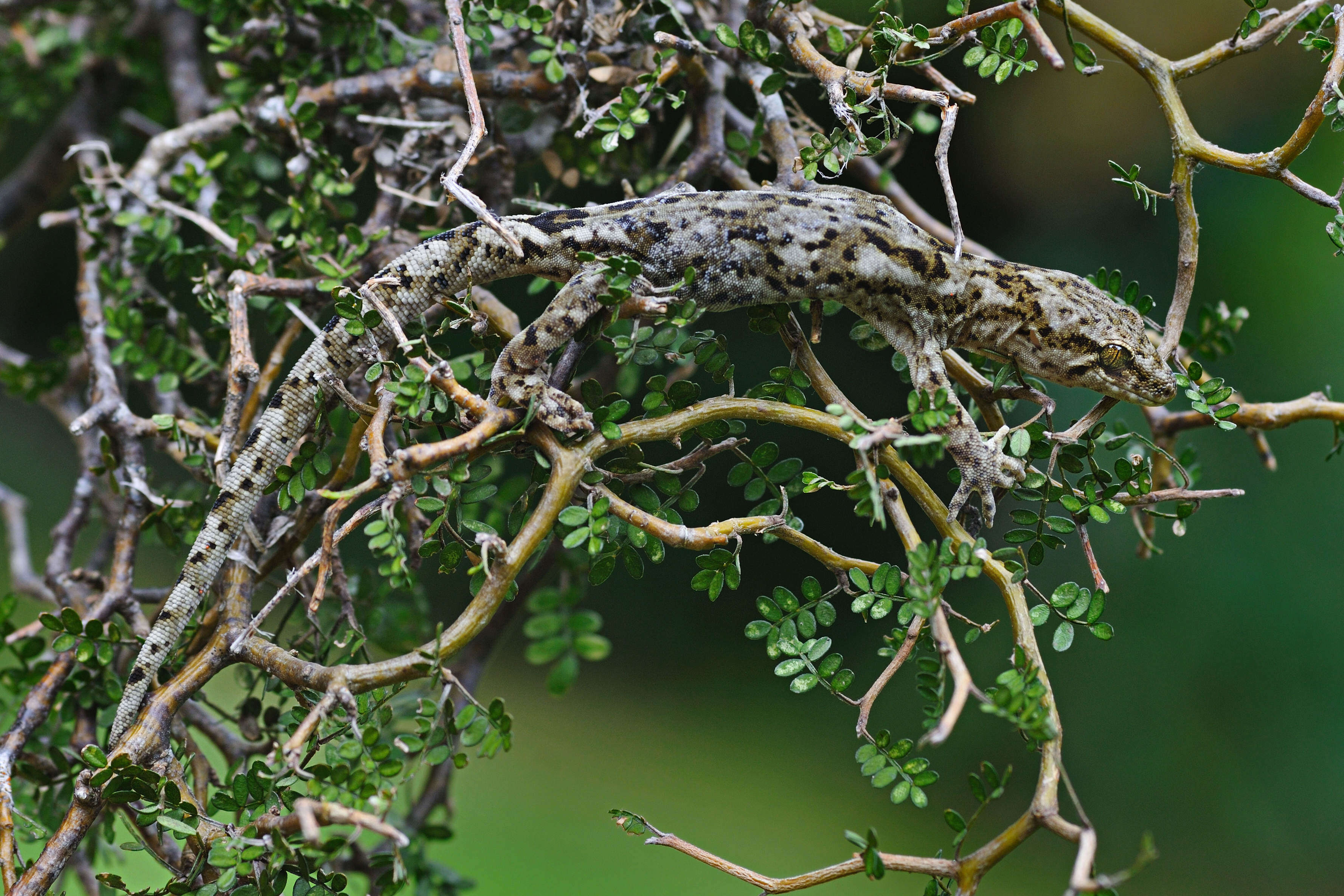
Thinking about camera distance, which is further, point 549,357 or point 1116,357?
point 1116,357

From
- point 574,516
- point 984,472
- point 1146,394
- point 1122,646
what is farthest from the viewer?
point 1122,646

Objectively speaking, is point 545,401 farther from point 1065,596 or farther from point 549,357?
point 1065,596

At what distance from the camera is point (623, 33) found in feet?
4.01

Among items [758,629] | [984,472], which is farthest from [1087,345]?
[758,629]

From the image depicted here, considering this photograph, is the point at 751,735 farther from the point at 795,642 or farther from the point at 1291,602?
the point at 795,642

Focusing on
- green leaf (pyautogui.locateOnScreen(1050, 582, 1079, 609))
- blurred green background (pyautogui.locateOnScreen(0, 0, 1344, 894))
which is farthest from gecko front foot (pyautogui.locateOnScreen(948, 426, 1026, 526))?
blurred green background (pyautogui.locateOnScreen(0, 0, 1344, 894))

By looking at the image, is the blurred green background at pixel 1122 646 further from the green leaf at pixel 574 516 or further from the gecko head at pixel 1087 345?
the green leaf at pixel 574 516

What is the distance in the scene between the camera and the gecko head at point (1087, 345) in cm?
118

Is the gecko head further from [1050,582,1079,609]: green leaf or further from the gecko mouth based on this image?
[1050,582,1079,609]: green leaf

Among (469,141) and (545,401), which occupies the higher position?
(469,141)

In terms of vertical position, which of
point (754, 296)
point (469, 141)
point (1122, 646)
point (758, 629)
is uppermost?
point (469, 141)

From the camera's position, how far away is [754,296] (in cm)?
112

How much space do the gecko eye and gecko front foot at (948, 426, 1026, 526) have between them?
0.78 ft

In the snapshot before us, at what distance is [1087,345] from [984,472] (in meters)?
0.32
